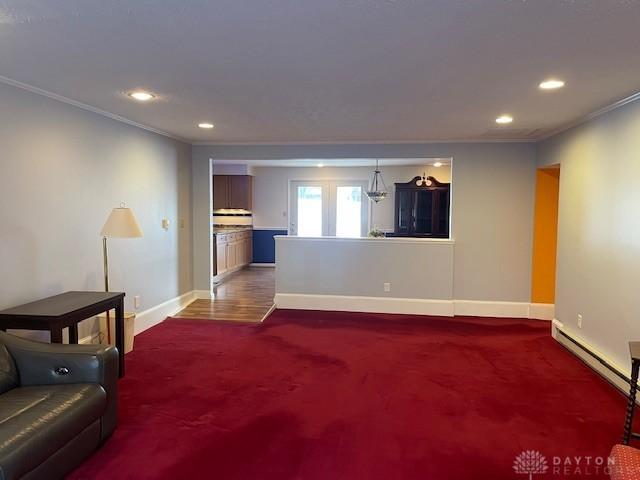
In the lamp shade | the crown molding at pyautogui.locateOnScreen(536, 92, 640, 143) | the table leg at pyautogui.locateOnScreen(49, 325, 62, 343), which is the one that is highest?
the crown molding at pyautogui.locateOnScreen(536, 92, 640, 143)

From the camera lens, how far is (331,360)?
3986 millimetres

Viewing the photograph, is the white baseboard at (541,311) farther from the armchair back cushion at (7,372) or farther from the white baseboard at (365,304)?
the armchair back cushion at (7,372)

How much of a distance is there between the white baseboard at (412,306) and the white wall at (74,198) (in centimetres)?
176

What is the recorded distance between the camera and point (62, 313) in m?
2.86

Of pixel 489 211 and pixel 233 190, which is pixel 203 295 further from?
pixel 489 211

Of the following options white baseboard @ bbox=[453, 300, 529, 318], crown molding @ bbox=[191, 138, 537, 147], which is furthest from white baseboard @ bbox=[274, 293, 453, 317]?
crown molding @ bbox=[191, 138, 537, 147]

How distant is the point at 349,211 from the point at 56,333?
7392mm

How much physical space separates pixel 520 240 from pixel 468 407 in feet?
10.3

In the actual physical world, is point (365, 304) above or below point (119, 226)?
below

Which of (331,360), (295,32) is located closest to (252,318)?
(331,360)

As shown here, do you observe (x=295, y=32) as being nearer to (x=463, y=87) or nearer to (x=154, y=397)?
(x=463, y=87)

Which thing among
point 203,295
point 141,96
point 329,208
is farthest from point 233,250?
point 141,96

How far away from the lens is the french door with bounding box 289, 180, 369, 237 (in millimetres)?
9578

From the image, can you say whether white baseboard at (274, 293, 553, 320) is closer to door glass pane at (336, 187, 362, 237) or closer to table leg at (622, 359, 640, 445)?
table leg at (622, 359, 640, 445)
